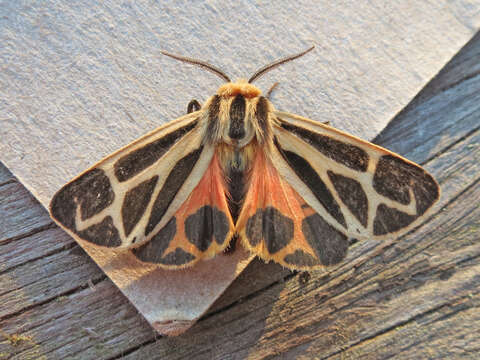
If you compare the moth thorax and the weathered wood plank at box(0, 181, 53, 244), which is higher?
the moth thorax

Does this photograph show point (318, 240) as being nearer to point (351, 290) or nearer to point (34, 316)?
point (351, 290)

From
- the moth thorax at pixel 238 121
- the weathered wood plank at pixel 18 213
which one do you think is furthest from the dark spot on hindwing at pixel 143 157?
the weathered wood plank at pixel 18 213

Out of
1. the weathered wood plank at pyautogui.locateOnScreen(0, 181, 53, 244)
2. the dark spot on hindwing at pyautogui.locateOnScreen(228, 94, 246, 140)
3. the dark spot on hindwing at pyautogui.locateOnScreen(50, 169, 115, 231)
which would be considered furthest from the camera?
the weathered wood plank at pyautogui.locateOnScreen(0, 181, 53, 244)

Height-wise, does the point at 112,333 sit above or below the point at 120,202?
below

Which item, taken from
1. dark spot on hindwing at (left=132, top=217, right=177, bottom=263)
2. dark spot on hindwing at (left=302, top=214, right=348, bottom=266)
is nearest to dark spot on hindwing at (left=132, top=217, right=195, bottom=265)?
dark spot on hindwing at (left=132, top=217, right=177, bottom=263)

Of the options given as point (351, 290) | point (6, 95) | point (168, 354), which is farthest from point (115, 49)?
point (351, 290)

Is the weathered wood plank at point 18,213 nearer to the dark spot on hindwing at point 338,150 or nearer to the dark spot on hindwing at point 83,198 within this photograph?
the dark spot on hindwing at point 83,198

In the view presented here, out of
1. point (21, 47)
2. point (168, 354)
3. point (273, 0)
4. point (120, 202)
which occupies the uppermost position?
point (273, 0)

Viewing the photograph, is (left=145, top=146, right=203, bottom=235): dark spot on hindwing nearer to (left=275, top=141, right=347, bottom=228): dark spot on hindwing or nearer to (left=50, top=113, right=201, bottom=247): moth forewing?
(left=50, top=113, right=201, bottom=247): moth forewing
